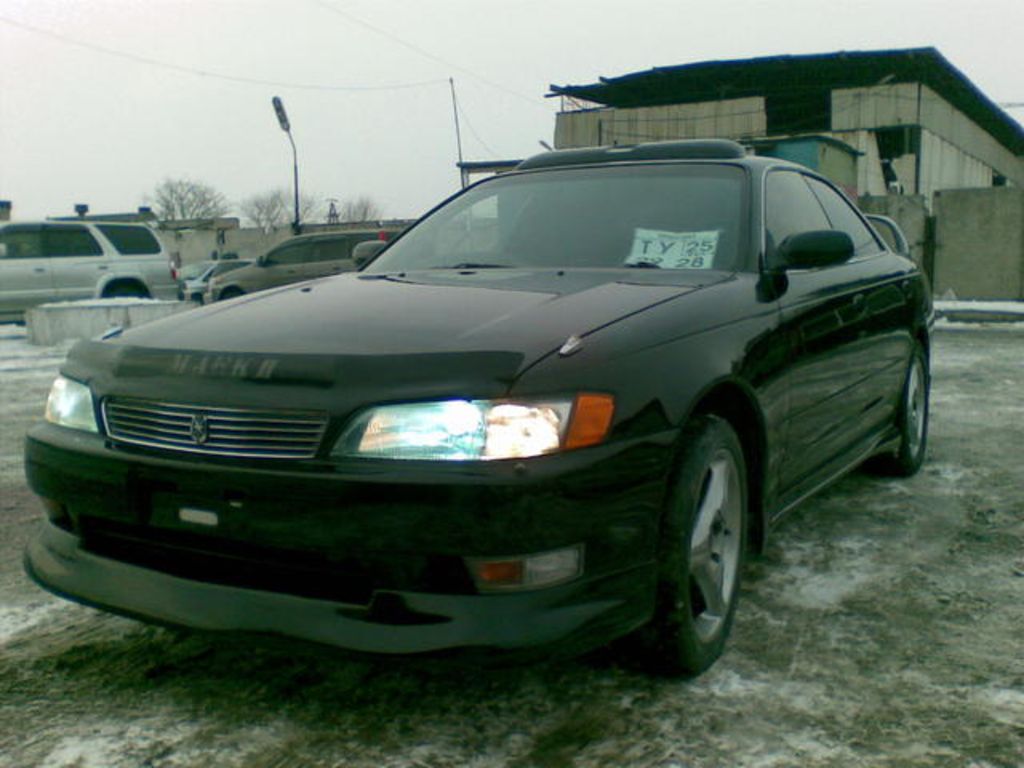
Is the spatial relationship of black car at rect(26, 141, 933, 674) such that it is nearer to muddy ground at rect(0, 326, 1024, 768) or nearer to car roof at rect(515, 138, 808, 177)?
muddy ground at rect(0, 326, 1024, 768)

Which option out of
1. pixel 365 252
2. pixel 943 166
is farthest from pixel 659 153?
pixel 943 166

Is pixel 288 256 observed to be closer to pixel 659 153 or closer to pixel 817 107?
pixel 659 153

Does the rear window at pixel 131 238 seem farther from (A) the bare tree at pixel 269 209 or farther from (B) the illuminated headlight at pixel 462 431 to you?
(A) the bare tree at pixel 269 209

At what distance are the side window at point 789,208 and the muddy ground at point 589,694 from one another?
4.00ft

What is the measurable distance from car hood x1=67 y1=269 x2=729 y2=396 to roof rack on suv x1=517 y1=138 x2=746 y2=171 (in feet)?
3.03

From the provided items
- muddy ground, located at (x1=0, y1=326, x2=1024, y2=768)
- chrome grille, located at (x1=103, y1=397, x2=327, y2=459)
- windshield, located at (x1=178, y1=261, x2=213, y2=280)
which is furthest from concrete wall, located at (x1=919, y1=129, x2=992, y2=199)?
chrome grille, located at (x1=103, y1=397, x2=327, y2=459)

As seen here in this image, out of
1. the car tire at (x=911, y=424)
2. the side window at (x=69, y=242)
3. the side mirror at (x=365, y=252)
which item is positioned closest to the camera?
the side mirror at (x=365, y=252)

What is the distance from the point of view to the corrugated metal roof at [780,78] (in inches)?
1307

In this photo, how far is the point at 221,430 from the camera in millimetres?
2377

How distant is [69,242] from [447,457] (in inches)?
598

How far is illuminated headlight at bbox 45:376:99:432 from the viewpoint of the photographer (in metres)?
2.71

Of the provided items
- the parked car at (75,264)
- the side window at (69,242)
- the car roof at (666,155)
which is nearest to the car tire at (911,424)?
the car roof at (666,155)

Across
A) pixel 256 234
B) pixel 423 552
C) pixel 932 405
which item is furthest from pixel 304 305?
pixel 256 234

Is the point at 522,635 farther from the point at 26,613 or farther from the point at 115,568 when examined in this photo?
the point at 26,613
